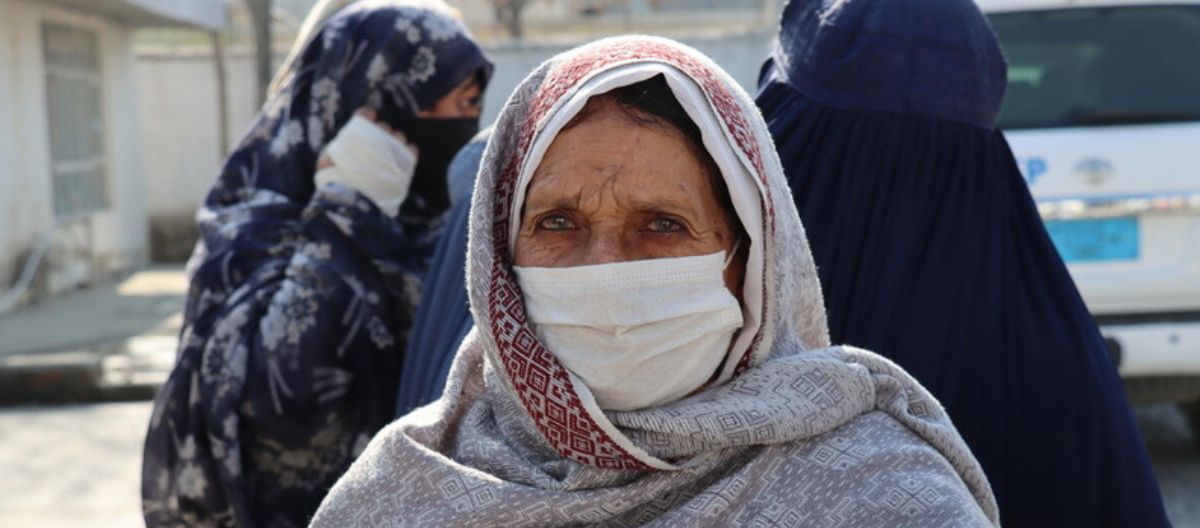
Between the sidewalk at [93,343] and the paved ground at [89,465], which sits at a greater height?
the paved ground at [89,465]

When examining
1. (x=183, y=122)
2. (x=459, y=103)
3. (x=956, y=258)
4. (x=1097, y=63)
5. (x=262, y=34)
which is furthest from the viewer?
(x=183, y=122)

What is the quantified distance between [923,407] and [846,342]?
466 millimetres

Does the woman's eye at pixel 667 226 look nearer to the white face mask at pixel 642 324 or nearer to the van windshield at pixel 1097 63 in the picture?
the white face mask at pixel 642 324

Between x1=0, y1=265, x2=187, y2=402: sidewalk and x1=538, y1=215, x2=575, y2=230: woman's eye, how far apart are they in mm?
6616

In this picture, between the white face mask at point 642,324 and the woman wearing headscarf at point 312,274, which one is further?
the woman wearing headscarf at point 312,274

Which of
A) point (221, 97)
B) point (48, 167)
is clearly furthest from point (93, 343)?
point (221, 97)

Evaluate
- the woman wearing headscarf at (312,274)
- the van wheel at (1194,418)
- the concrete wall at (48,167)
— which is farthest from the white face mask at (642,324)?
the concrete wall at (48,167)

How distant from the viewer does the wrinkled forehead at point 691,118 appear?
1688mm

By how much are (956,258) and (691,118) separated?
60 centimetres

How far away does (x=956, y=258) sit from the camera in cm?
213

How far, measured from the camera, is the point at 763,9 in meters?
19.1

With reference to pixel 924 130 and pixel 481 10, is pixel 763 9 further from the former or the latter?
pixel 924 130

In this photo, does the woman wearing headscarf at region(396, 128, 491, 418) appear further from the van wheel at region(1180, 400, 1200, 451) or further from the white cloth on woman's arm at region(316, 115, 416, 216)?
the van wheel at region(1180, 400, 1200, 451)

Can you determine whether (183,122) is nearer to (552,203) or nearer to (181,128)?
(181,128)
